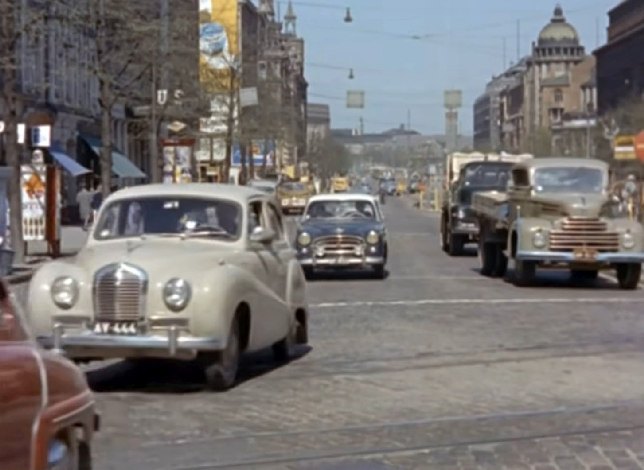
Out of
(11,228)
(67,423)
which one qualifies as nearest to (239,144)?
(11,228)

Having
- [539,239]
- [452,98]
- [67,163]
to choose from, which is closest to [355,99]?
[452,98]

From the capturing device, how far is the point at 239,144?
79188mm

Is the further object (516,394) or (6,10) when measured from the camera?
(6,10)

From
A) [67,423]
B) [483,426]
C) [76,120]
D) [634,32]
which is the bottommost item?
[483,426]

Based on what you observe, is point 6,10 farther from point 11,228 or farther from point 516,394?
point 516,394

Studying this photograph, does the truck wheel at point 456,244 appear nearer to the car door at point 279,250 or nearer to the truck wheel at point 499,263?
the truck wheel at point 499,263

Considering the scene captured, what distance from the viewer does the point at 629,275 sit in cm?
2512

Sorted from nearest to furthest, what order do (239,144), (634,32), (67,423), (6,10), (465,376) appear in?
(67,423) < (465,376) < (6,10) < (239,144) < (634,32)

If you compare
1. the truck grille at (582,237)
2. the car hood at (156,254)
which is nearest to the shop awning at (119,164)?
the truck grille at (582,237)

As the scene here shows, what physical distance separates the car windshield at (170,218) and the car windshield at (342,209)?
554 inches

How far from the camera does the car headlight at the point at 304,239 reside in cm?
2656

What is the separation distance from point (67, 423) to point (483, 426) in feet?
17.5

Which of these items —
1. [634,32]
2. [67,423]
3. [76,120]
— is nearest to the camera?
[67,423]

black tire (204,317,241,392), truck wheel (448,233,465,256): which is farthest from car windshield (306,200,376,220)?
black tire (204,317,241,392)
